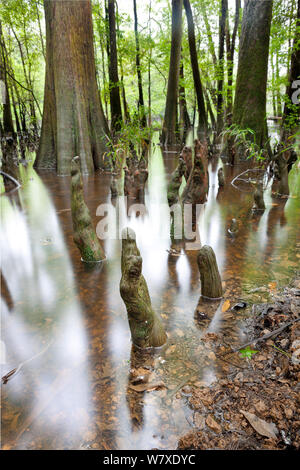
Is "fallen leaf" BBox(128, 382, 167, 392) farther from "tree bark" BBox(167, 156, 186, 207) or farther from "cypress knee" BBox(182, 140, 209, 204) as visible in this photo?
"cypress knee" BBox(182, 140, 209, 204)

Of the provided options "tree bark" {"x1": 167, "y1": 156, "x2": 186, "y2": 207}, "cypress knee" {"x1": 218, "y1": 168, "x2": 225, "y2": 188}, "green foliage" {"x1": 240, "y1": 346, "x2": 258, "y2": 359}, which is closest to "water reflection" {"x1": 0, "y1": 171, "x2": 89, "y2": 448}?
"green foliage" {"x1": 240, "y1": 346, "x2": 258, "y2": 359}

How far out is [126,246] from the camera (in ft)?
6.70

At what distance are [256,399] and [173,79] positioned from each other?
491 inches

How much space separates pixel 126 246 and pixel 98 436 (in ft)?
3.60

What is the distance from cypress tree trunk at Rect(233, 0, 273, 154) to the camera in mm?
7738

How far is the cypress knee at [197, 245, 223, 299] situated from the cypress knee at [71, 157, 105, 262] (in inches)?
54.0

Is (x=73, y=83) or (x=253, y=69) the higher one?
(x=253, y=69)

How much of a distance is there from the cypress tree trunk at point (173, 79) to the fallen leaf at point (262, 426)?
38.0ft

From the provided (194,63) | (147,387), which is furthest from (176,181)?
(194,63)

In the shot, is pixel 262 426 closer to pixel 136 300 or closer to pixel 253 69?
pixel 136 300

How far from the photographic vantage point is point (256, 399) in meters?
1.63
